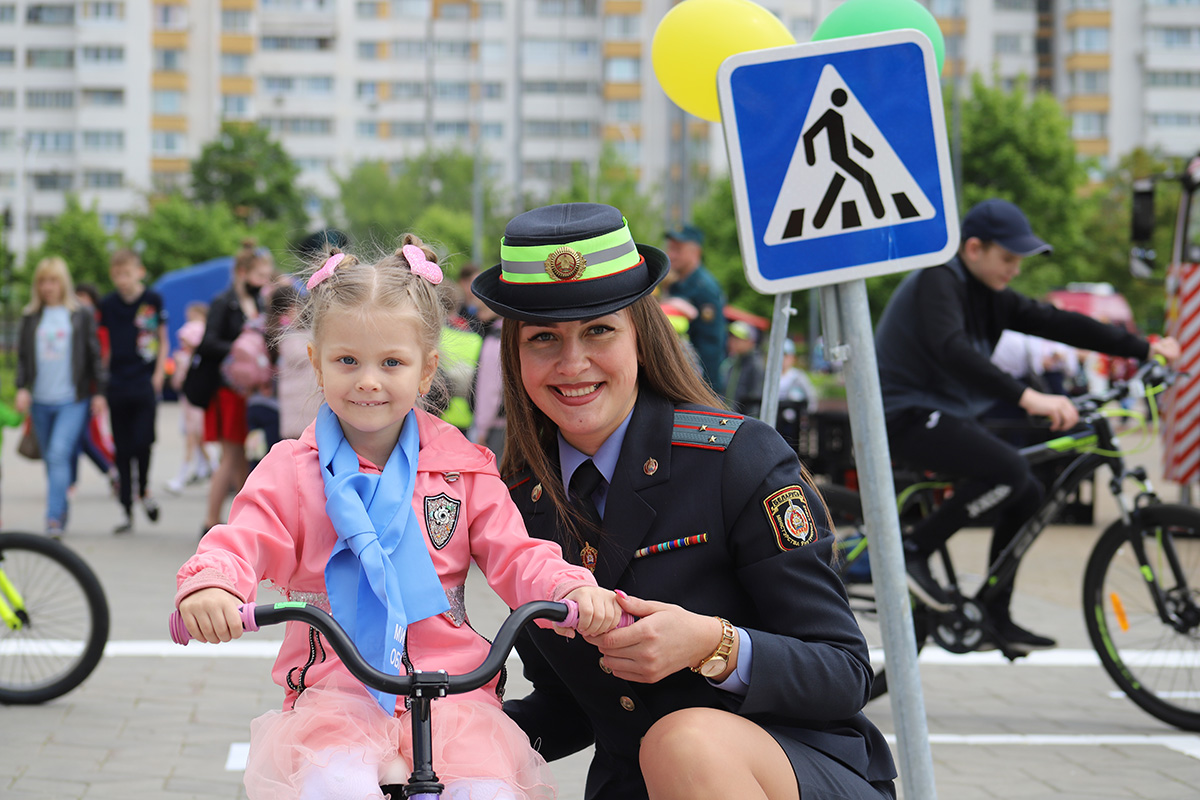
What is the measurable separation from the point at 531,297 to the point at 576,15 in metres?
86.5

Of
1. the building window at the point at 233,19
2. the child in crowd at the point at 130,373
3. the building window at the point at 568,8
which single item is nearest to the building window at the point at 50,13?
the building window at the point at 233,19

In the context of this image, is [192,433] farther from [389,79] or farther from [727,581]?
[389,79]

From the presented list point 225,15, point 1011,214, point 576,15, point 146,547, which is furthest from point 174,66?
point 1011,214

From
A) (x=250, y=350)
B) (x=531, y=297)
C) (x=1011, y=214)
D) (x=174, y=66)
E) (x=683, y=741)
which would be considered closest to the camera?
(x=683, y=741)

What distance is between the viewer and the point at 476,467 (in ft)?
8.35

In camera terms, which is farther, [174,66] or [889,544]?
[174,66]

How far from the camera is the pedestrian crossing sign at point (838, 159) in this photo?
115 inches

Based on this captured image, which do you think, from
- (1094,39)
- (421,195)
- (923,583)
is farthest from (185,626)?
(1094,39)

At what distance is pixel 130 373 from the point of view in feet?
34.9

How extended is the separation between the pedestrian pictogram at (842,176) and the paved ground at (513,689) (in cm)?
245

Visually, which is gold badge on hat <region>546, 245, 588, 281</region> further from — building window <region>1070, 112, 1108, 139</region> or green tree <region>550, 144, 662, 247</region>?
building window <region>1070, 112, 1108, 139</region>

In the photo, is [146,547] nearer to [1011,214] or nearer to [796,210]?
[1011,214]

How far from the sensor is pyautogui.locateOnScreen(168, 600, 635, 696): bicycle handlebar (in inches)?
77.8

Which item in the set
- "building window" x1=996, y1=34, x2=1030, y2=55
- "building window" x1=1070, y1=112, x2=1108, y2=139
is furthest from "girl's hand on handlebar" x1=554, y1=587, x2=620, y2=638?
"building window" x1=996, y1=34, x2=1030, y2=55
